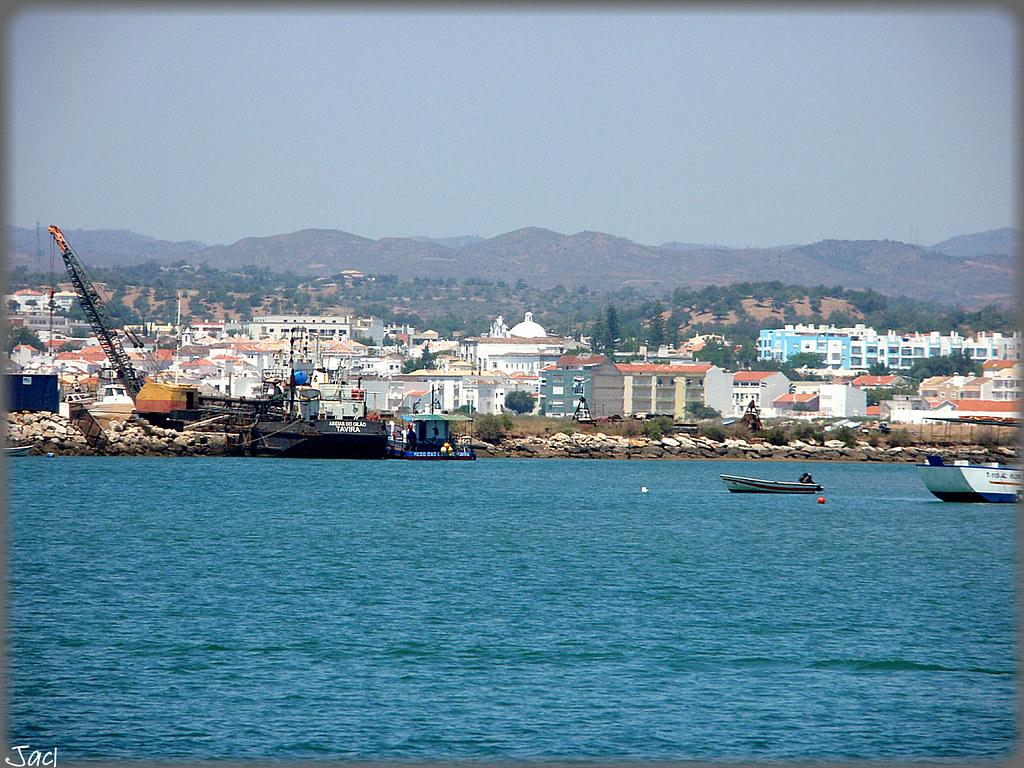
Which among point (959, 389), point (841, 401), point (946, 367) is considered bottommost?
point (841, 401)

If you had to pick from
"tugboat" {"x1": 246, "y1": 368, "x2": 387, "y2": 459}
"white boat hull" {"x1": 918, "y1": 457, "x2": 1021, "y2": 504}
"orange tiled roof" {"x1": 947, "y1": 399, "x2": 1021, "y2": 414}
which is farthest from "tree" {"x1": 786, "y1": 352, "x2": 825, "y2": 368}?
"white boat hull" {"x1": 918, "y1": 457, "x2": 1021, "y2": 504}

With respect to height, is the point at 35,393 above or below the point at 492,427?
above

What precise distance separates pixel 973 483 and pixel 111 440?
63.9ft

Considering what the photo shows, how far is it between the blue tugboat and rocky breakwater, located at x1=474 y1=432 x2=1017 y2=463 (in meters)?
1.92

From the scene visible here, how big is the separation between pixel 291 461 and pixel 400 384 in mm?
30826

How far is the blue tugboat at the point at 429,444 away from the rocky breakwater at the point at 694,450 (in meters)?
1.92

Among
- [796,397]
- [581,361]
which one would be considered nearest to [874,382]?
[796,397]

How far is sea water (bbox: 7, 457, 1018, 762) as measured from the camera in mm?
7824

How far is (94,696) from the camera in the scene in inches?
329

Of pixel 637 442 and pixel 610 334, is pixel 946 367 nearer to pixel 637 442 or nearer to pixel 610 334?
pixel 610 334

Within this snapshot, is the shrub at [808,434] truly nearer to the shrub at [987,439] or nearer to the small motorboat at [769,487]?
the shrub at [987,439]

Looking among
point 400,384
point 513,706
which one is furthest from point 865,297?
point 513,706

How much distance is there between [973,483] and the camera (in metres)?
22.6

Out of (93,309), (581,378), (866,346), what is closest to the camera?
(93,309)
